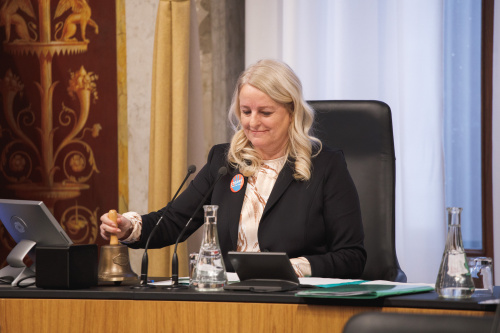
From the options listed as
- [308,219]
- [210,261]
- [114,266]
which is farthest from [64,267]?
[308,219]

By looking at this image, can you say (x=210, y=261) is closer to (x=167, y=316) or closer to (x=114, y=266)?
(x=167, y=316)

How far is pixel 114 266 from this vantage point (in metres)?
1.94

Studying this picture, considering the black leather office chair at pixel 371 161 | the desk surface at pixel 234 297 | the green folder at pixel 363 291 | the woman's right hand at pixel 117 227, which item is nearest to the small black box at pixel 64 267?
the desk surface at pixel 234 297

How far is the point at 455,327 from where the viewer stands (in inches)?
41.2

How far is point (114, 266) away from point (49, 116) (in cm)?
212

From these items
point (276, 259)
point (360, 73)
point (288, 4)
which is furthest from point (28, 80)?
point (276, 259)

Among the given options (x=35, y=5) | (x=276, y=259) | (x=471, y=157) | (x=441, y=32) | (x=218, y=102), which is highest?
(x=35, y=5)

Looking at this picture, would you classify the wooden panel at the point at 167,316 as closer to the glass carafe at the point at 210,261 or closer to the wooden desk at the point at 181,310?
the wooden desk at the point at 181,310

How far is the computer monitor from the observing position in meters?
1.95

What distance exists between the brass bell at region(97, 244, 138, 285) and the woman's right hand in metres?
0.15

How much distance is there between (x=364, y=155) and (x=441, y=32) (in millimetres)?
991

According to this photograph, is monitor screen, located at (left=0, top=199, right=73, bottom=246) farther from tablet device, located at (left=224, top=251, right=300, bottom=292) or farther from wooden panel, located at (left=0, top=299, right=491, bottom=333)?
tablet device, located at (left=224, top=251, right=300, bottom=292)

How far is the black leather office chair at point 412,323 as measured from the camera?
39.4 inches

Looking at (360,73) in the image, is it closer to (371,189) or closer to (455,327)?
(371,189)
